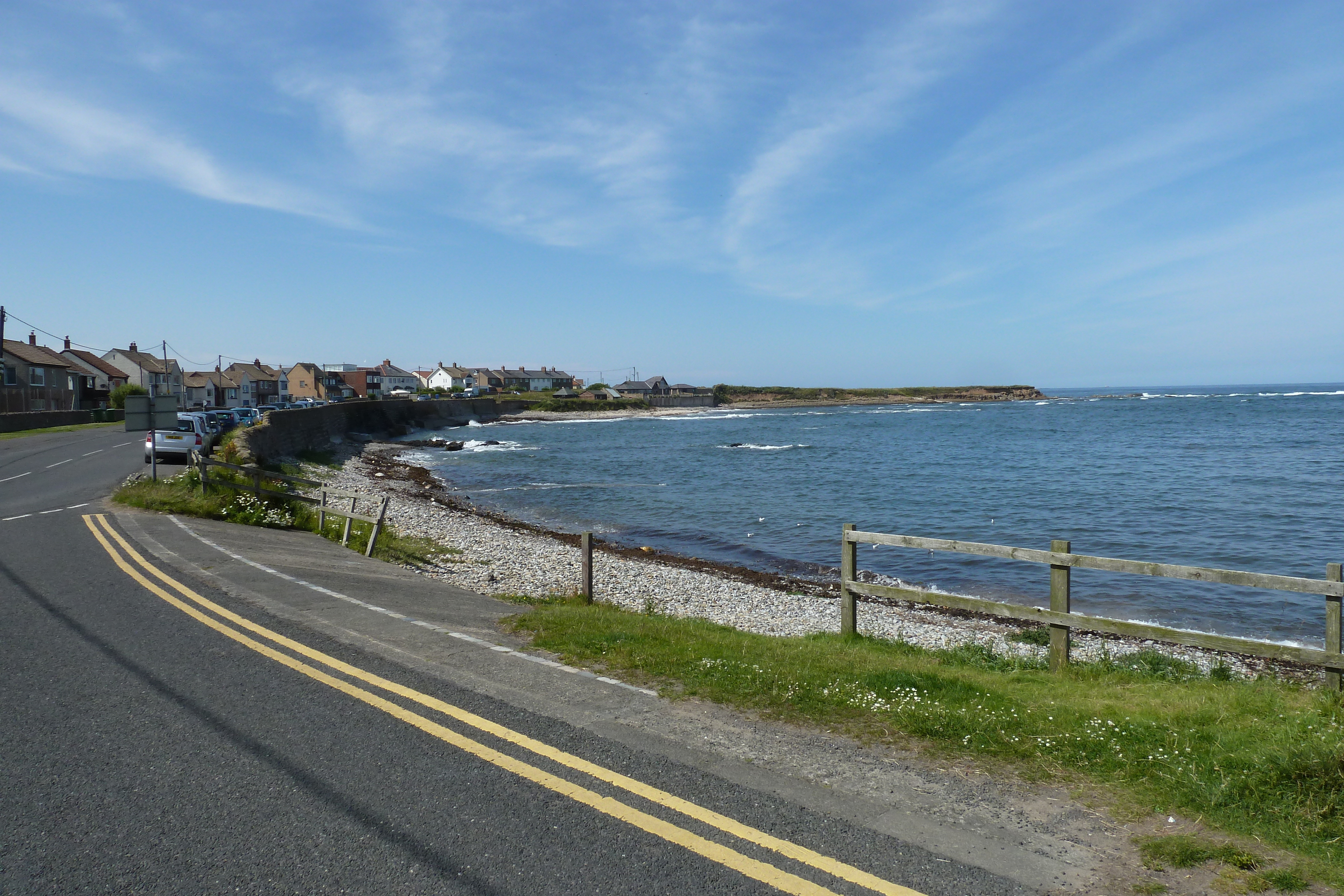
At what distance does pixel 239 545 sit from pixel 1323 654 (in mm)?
16302

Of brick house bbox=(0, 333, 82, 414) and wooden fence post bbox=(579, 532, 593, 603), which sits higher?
brick house bbox=(0, 333, 82, 414)

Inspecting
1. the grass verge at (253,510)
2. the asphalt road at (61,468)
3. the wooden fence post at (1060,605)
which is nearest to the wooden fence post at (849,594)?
the wooden fence post at (1060,605)

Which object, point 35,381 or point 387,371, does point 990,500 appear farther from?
point 387,371

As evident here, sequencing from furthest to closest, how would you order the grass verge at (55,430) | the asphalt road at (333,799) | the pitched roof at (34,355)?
1. the pitched roof at (34,355)
2. the grass verge at (55,430)
3. the asphalt road at (333,799)

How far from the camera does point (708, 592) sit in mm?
18703

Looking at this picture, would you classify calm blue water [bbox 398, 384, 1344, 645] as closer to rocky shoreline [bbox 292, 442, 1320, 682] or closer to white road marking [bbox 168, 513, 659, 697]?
rocky shoreline [bbox 292, 442, 1320, 682]

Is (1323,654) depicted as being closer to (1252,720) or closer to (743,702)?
(1252,720)

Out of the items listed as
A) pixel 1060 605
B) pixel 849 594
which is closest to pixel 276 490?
pixel 849 594

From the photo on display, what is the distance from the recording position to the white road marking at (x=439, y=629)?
7.46 m

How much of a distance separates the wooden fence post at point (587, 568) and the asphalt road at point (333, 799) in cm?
504

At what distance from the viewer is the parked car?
98.7ft

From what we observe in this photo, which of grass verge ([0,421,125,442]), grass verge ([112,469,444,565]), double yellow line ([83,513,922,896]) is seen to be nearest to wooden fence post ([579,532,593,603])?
double yellow line ([83,513,922,896])

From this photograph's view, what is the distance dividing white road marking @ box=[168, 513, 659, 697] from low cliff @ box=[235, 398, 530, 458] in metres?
15.0

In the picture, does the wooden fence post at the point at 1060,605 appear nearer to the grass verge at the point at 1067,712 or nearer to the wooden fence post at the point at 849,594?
the grass verge at the point at 1067,712
